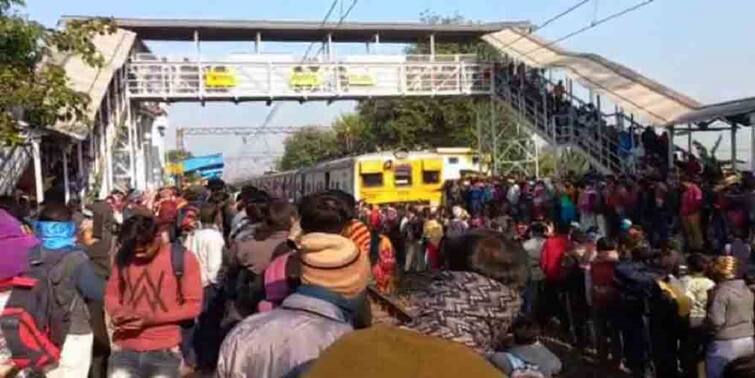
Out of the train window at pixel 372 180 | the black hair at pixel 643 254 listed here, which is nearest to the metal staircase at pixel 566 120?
the train window at pixel 372 180

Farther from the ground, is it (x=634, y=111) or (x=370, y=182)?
(x=634, y=111)

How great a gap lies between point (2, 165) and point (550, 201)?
32.2ft

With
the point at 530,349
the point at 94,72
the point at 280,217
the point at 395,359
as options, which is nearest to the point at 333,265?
the point at 530,349

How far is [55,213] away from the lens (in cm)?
526

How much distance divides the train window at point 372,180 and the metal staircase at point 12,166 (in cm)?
1046

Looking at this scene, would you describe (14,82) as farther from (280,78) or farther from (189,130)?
(189,130)

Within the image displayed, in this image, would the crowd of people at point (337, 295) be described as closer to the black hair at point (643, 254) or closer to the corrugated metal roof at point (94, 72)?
the black hair at point (643, 254)

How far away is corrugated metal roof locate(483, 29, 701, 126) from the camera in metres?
18.1

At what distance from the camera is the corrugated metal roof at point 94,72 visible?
16.9m

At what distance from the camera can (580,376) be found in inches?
345

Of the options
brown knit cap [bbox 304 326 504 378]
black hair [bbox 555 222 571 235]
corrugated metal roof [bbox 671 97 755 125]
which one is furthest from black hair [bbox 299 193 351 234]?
corrugated metal roof [bbox 671 97 755 125]

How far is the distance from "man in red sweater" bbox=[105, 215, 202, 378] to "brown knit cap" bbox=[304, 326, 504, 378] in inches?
146

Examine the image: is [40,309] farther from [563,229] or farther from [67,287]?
[563,229]

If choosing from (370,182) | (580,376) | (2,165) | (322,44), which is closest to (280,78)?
(322,44)
